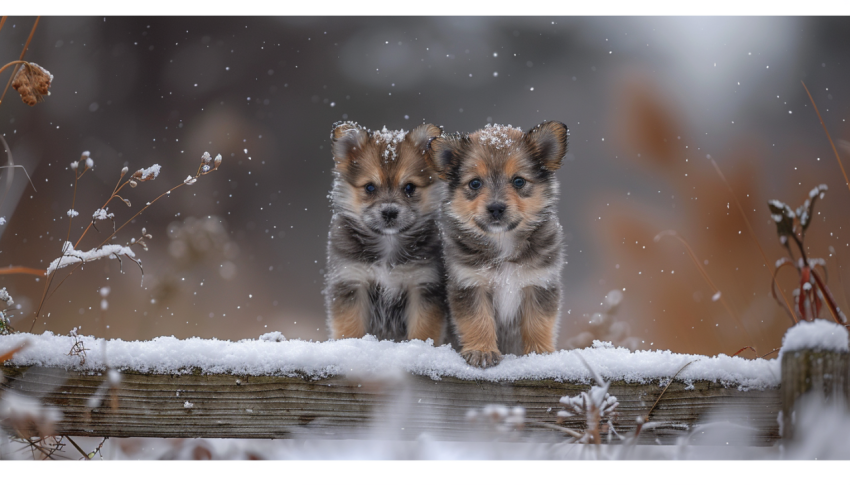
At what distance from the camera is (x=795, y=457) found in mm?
1649

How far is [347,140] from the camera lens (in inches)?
89.3

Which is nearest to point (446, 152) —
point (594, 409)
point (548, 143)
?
point (548, 143)

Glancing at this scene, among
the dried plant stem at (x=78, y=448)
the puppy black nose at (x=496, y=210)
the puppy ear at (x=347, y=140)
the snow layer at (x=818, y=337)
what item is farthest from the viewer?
the puppy ear at (x=347, y=140)

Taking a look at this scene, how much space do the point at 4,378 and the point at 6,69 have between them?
119cm

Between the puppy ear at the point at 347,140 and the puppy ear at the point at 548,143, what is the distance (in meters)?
0.65

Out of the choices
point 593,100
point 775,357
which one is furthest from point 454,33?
point 775,357

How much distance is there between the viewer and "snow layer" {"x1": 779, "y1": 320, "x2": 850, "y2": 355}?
155cm

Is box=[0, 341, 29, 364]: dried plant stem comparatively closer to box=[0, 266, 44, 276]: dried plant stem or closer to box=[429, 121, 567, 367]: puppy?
box=[0, 266, 44, 276]: dried plant stem

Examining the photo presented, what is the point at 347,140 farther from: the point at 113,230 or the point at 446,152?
the point at 113,230

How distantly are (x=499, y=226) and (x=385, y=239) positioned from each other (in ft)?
1.47

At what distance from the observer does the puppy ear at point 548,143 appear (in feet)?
6.68

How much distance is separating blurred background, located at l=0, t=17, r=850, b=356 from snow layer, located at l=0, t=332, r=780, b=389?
37 centimetres

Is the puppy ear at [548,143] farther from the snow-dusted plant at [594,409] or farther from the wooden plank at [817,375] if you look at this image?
the wooden plank at [817,375]

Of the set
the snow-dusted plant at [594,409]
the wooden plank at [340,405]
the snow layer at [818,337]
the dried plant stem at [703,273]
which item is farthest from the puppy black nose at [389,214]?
the snow layer at [818,337]
